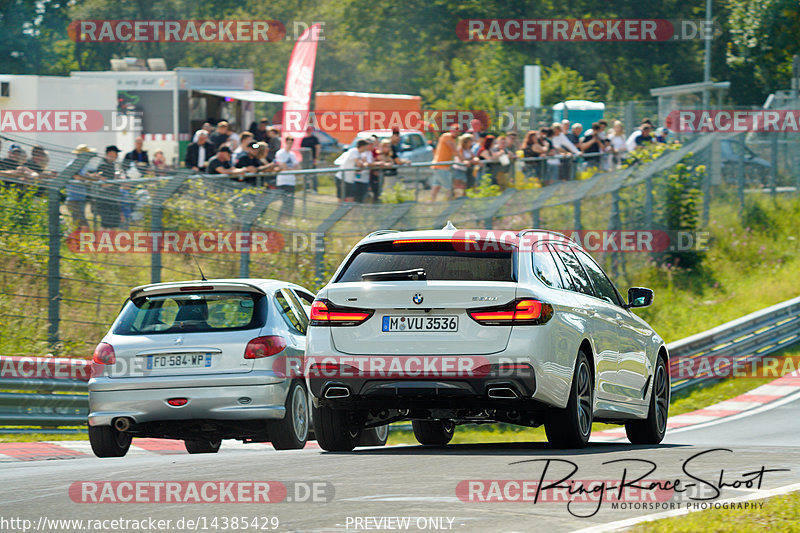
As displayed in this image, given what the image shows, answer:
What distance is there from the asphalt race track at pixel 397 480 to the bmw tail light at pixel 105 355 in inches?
33.0

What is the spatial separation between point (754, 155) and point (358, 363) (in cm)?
1921

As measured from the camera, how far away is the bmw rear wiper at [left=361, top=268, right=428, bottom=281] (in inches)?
389

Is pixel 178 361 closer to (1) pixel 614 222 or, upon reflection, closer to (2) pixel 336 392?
(2) pixel 336 392

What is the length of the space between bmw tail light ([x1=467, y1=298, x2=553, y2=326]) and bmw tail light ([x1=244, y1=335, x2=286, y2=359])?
2700 millimetres

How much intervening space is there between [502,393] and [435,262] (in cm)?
110

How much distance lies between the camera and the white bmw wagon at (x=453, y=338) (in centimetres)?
967

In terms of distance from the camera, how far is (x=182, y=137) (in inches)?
1523

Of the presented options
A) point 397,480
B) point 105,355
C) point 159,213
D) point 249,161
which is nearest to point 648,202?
point 249,161

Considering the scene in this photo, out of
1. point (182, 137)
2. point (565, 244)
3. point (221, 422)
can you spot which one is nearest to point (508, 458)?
point (565, 244)

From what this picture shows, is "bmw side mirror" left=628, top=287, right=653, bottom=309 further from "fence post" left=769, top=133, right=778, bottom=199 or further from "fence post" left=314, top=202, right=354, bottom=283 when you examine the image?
"fence post" left=769, top=133, right=778, bottom=199

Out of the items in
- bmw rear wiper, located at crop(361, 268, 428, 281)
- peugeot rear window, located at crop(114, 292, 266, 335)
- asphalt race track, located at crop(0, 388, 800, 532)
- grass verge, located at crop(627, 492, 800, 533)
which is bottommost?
asphalt race track, located at crop(0, 388, 800, 532)

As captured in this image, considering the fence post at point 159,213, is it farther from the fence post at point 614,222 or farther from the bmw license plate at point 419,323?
the fence post at point 614,222

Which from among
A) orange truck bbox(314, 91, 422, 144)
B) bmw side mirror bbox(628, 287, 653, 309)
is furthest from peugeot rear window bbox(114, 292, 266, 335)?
orange truck bbox(314, 91, 422, 144)

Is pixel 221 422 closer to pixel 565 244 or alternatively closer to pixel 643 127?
pixel 565 244
